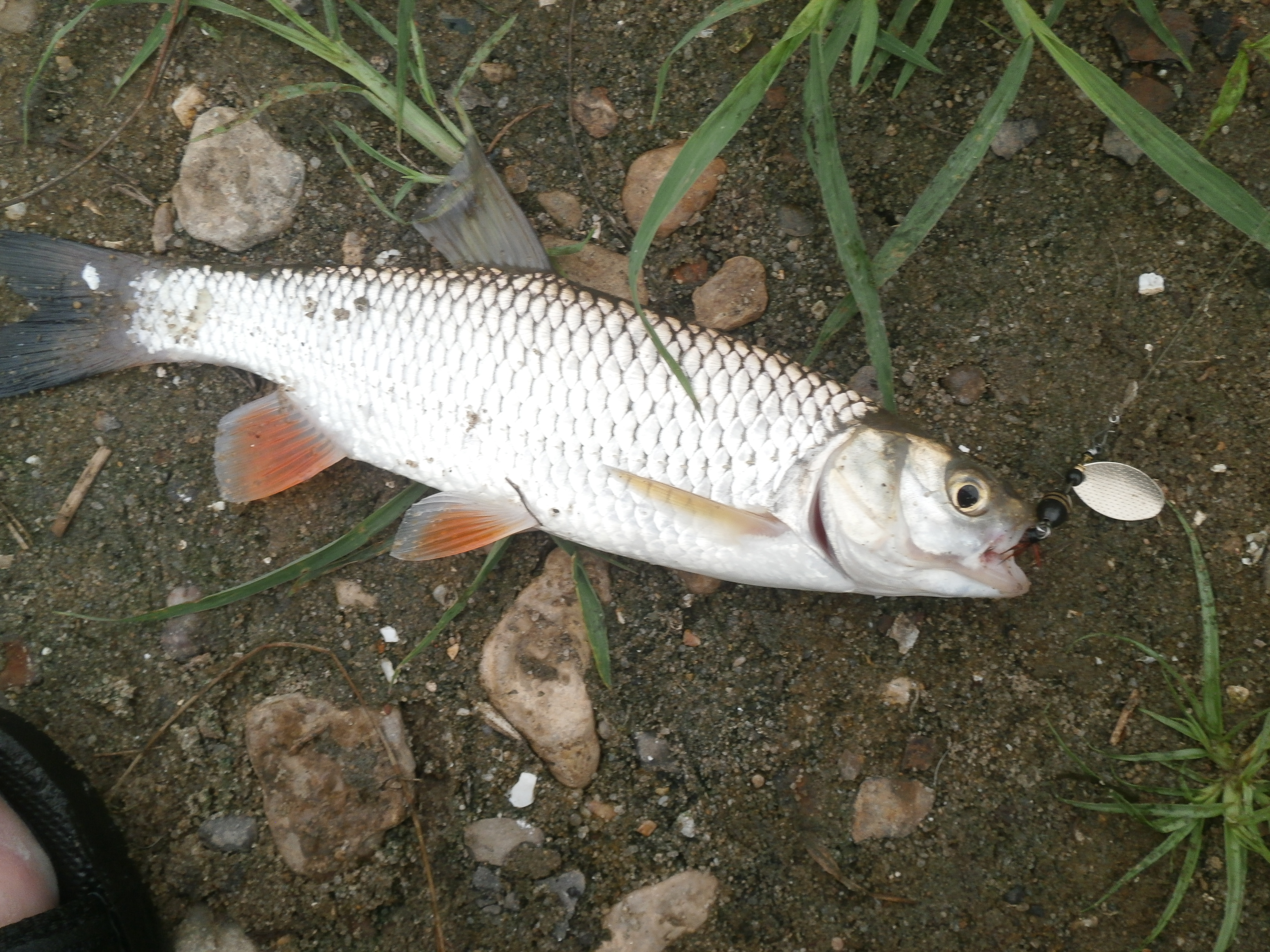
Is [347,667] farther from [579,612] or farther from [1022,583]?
[1022,583]

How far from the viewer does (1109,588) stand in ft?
7.23

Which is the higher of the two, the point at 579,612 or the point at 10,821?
the point at 579,612

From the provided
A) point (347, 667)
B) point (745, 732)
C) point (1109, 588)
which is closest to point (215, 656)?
point (347, 667)

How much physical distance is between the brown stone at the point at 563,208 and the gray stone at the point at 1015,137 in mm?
1240

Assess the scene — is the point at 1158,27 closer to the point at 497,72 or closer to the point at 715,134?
the point at 715,134

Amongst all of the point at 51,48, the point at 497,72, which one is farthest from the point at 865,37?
the point at 51,48

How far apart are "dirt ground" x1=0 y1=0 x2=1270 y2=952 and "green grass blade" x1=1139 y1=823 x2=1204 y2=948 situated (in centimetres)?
4

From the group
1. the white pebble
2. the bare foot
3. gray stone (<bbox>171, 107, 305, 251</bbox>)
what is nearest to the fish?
gray stone (<bbox>171, 107, 305, 251</bbox>)

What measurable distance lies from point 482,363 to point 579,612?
0.75 m

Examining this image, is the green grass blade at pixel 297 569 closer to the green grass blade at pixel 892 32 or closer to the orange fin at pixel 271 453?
the orange fin at pixel 271 453

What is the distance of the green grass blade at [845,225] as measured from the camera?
1.99 metres

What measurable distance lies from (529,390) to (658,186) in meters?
0.81

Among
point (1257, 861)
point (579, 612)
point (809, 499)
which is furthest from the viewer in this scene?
point (579, 612)

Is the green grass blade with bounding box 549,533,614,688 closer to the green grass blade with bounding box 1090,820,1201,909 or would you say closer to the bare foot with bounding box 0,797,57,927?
the green grass blade with bounding box 1090,820,1201,909
